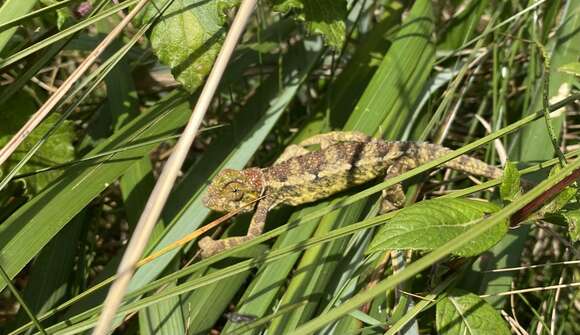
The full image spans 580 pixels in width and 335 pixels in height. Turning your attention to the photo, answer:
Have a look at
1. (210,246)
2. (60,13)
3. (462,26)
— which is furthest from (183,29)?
(462,26)

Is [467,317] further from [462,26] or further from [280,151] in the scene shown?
[462,26]

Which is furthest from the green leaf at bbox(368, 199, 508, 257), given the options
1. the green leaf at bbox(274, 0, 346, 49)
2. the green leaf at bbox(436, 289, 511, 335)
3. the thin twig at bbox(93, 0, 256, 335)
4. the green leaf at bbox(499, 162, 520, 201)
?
the green leaf at bbox(274, 0, 346, 49)

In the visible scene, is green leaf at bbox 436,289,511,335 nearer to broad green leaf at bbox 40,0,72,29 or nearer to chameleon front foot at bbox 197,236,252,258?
chameleon front foot at bbox 197,236,252,258

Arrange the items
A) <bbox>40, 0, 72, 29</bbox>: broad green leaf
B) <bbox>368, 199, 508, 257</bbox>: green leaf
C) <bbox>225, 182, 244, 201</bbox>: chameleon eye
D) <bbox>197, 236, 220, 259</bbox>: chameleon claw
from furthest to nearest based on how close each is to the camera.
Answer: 1. <bbox>225, 182, 244, 201</bbox>: chameleon eye
2. <bbox>197, 236, 220, 259</bbox>: chameleon claw
3. <bbox>40, 0, 72, 29</bbox>: broad green leaf
4. <bbox>368, 199, 508, 257</bbox>: green leaf

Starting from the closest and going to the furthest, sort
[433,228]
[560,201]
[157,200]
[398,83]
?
[157,200] → [433,228] → [560,201] → [398,83]

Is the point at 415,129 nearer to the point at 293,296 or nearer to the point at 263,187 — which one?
the point at 263,187

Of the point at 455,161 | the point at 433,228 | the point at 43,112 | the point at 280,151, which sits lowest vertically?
the point at 455,161
